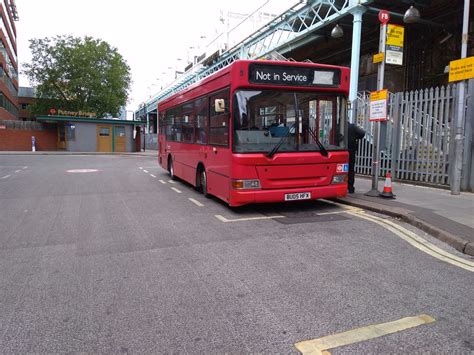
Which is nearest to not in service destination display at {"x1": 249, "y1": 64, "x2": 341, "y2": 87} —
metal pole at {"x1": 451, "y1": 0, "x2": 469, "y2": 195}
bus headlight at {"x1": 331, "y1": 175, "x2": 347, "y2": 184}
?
bus headlight at {"x1": 331, "y1": 175, "x2": 347, "y2": 184}

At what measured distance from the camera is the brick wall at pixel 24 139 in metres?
38.7

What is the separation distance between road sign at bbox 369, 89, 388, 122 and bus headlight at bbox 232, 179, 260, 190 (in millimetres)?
3563

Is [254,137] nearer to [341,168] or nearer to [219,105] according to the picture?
[219,105]

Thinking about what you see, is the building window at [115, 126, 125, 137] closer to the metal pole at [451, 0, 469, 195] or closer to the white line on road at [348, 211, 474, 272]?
the metal pole at [451, 0, 469, 195]

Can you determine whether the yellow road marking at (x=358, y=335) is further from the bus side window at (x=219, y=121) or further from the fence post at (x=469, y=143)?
the fence post at (x=469, y=143)

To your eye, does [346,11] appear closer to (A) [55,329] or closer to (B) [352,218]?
(B) [352,218]

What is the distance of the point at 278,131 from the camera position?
760cm

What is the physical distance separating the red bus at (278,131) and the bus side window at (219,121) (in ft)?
0.06

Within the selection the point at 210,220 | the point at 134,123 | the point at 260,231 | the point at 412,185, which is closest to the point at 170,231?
the point at 210,220

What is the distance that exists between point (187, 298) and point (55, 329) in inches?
46.4

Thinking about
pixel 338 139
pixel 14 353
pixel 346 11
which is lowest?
pixel 14 353

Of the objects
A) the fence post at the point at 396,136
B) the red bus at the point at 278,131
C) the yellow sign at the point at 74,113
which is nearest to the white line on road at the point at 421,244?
the red bus at the point at 278,131

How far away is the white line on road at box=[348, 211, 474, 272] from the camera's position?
4938 mm

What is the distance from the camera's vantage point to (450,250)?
547 centimetres
